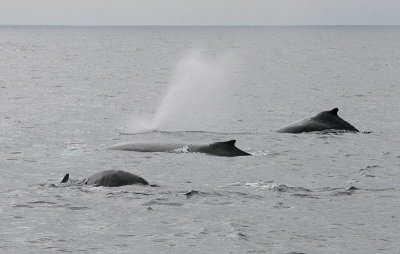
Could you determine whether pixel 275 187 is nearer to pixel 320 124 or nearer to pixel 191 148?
pixel 191 148

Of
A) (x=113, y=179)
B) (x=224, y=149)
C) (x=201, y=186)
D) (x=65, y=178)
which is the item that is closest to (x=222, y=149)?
(x=224, y=149)

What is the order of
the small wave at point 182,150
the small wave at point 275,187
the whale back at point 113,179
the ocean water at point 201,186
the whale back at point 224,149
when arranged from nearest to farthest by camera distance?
the ocean water at point 201,186
the whale back at point 113,179
the small wave at point 275,187
the whale back at point 224,149
the small wave at point 182,150

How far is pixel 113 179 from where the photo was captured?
21188mm

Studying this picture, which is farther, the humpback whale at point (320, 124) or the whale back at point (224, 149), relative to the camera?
the humpback whale at point (320, 124)

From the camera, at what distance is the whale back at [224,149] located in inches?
1034

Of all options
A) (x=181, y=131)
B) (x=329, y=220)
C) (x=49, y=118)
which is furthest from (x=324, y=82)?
(x=329, y=220)

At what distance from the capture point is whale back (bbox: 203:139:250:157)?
26.3m

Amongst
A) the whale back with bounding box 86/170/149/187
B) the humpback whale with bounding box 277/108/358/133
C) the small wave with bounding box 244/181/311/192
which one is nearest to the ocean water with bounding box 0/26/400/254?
the small wave with bounding box 244/181/311/192

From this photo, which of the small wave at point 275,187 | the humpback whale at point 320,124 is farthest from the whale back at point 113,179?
the humpback whale at point 320,124

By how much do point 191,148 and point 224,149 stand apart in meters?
1.18

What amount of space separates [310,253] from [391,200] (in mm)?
5228

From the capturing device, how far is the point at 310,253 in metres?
15.8

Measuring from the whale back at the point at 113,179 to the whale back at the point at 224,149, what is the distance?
17.1 feet

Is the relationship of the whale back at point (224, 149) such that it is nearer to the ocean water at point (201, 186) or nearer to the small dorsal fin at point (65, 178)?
the ocean water at point (201, 186)
